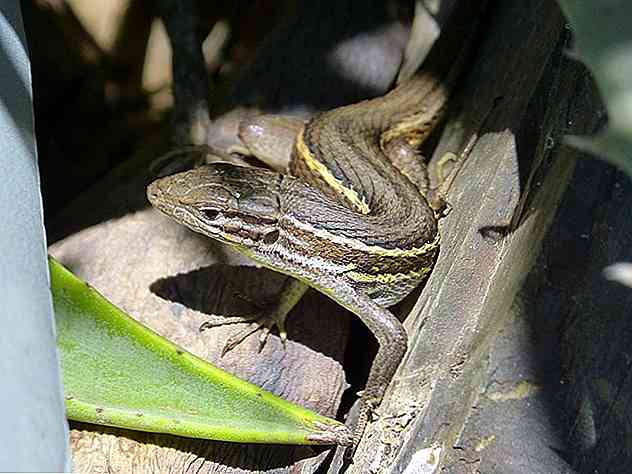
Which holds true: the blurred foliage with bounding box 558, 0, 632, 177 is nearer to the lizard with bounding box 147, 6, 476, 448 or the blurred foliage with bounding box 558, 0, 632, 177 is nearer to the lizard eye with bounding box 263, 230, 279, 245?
the lizard with bounding box 147, 6, 476, 448

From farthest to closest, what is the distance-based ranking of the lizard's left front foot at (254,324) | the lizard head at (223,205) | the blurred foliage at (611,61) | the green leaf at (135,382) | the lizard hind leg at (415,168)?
the lizard hind leg at (415,168) < the lizard head at (223,205) < the lizard's left front foot at (254,324) < the green leaf at (135,382) < the blurred foliage at (611,61)

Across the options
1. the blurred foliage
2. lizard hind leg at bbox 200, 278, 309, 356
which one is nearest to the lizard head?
lizard hind leg at bbox 200, 278, 309, 356

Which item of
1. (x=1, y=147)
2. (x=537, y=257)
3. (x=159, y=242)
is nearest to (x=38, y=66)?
(x=159, y=242)

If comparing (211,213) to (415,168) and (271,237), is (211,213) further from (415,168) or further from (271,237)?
(415,168)

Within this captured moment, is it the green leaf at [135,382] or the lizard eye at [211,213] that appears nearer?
the green leaf at [135,382]

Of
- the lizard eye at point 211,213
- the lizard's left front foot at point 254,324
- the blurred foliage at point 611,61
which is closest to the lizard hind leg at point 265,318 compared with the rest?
the lizard's left front foot at point 254,324

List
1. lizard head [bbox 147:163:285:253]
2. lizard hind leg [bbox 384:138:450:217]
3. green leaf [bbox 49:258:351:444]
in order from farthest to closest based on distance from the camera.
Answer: lizard hind leg [bbox 384:138:450:217]
lizard head [bbox 147:163:285:253]
green leaf [bbox 49:258:351:444]

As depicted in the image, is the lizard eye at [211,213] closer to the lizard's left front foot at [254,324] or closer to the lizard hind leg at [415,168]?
the lizard's left front foot at [254,324]

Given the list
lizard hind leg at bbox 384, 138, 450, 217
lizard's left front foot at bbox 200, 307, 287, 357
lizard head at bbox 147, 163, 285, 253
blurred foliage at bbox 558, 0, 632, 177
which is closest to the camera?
blurred foliage at bbox 558, 0, 632, 177
